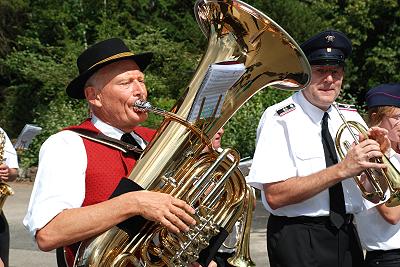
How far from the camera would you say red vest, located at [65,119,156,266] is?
3037 mm

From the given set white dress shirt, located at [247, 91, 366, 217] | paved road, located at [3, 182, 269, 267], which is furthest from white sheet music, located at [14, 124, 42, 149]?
white dress shirt, located at [247, 91, 366, 217]

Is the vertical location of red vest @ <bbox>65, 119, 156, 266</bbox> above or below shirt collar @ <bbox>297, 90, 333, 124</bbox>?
below

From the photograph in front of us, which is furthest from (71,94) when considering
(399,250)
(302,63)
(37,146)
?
(37,146)

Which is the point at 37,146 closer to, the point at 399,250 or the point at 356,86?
the point at 356,86

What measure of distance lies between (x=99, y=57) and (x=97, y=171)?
0.49 meters

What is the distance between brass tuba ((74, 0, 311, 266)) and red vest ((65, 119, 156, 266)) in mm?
199

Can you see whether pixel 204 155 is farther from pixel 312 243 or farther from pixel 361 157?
pixel 312 243

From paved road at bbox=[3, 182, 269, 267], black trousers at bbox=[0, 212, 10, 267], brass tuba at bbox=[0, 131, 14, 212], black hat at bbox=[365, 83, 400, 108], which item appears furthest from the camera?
paved road at bbox=[3, 182, 269, 267]

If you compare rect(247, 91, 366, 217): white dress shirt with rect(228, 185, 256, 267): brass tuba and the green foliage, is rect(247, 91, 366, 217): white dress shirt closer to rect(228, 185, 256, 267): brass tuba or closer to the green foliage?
rect(228, 185, 256, 267): brass tuba

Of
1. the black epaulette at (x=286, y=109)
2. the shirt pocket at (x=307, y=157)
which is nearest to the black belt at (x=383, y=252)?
the shirt pocket at (x=307, y=157)

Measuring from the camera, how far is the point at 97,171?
10.0 feet

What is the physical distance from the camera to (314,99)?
153 inches

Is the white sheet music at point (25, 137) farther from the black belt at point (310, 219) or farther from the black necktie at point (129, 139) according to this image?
the black necktie at point (129, 139)

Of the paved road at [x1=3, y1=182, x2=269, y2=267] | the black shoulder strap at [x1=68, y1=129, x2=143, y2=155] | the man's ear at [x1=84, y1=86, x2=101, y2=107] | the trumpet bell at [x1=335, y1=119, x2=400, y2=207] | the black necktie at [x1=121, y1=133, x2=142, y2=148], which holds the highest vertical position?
the trumpet bell at [x1=335, y1=119, x2=400, y2=207]
